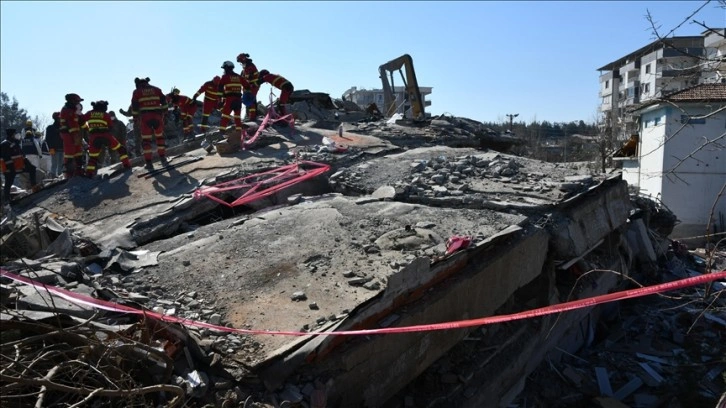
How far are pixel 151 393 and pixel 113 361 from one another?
29 cm

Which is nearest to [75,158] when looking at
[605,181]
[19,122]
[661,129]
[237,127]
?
[237,127]

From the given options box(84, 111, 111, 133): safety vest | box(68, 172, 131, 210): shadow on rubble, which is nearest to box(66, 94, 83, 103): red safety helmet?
box(84, 111, 111, 133): safety vest

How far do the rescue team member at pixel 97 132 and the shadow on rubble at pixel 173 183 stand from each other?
44.1 inches

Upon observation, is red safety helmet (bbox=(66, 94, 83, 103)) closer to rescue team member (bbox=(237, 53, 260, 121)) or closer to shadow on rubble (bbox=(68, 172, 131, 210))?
shadow on rubble (bbox=(68, 172, 131, 210))

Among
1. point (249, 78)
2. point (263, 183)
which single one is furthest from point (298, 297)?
point (249, 78)

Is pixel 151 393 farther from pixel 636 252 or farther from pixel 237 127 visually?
pixel 636 252

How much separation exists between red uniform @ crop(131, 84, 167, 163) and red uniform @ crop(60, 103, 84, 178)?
912 millimetres

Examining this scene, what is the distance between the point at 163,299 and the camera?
4.02m

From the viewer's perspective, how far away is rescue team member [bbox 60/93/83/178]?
8.41m

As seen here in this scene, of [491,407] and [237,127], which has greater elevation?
[237,127]

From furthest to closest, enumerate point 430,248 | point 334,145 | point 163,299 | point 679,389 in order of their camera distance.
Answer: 1. point 334,145
2. point 679,389
3. point 430,248
4. point 163,299

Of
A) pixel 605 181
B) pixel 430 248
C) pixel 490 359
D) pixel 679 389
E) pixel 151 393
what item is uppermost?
pixel 605 181

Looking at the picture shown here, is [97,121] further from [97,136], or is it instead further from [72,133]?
[72,133]

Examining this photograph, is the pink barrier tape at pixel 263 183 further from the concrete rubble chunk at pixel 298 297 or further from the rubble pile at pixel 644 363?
→ the rubble pile at pixel 644 363
